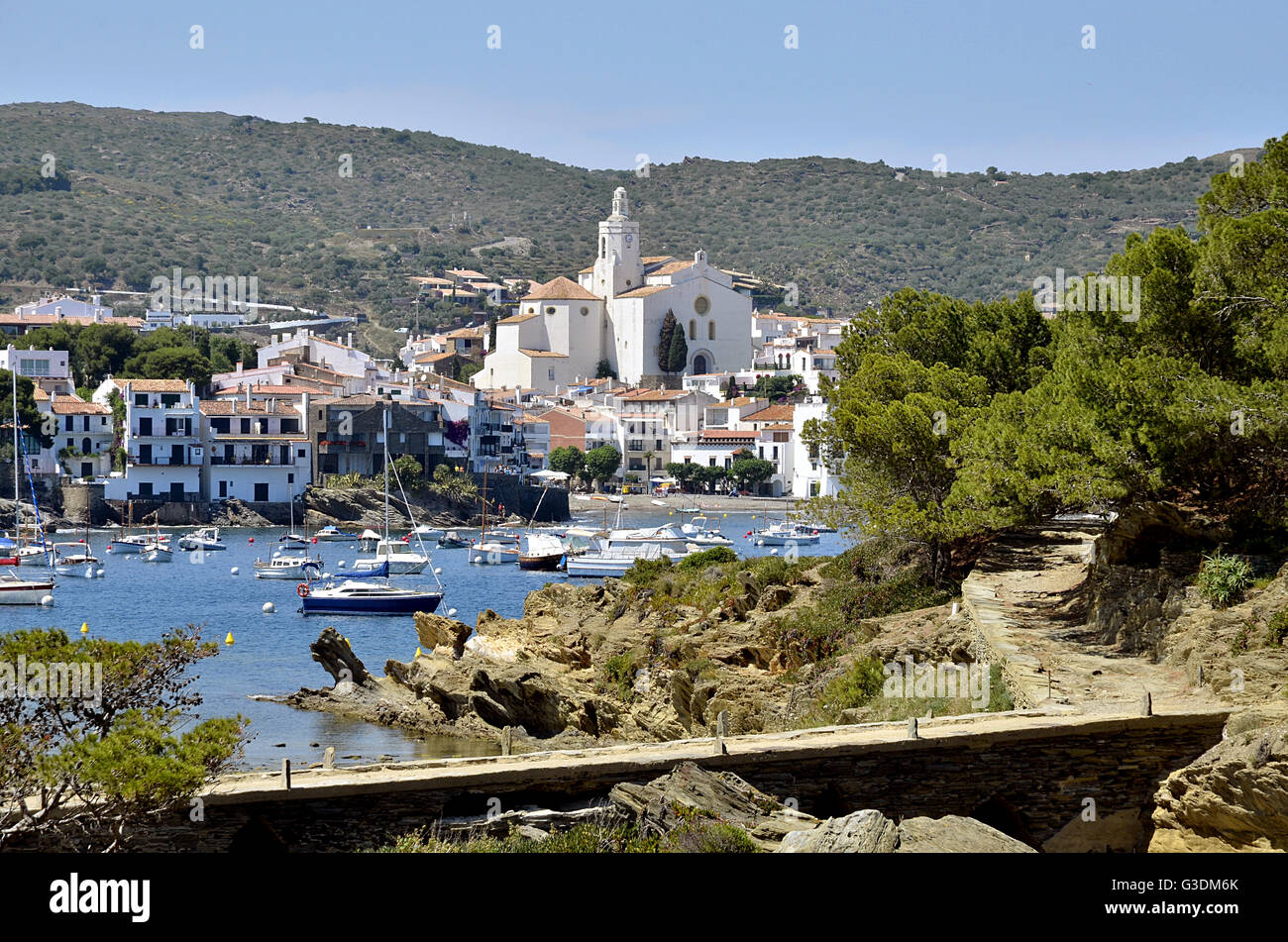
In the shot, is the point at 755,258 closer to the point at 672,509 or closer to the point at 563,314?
the point at 563,314

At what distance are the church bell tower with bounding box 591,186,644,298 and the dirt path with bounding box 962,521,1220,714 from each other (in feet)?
313

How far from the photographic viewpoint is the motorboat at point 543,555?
6072 centimetres

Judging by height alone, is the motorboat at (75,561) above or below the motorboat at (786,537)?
above

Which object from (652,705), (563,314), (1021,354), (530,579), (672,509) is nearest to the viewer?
(652,705)

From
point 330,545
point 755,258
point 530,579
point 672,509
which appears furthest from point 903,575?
point 755,258

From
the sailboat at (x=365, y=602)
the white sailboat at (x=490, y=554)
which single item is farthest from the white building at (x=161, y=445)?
the sailboat at (x=365, y=602)

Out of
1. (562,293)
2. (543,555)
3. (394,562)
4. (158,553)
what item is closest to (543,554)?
(543,555)

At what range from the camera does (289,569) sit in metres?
54.6

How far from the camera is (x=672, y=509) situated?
8881 centimetres

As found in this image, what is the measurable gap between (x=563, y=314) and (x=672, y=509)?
31.6 meters

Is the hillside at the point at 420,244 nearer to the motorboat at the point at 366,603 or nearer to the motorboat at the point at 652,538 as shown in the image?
the motorboat at the point at 652,538

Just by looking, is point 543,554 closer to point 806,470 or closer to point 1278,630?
point 806,470

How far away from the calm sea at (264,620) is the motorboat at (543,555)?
0.69 metres

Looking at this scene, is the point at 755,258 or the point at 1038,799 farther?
the point at 755,258
